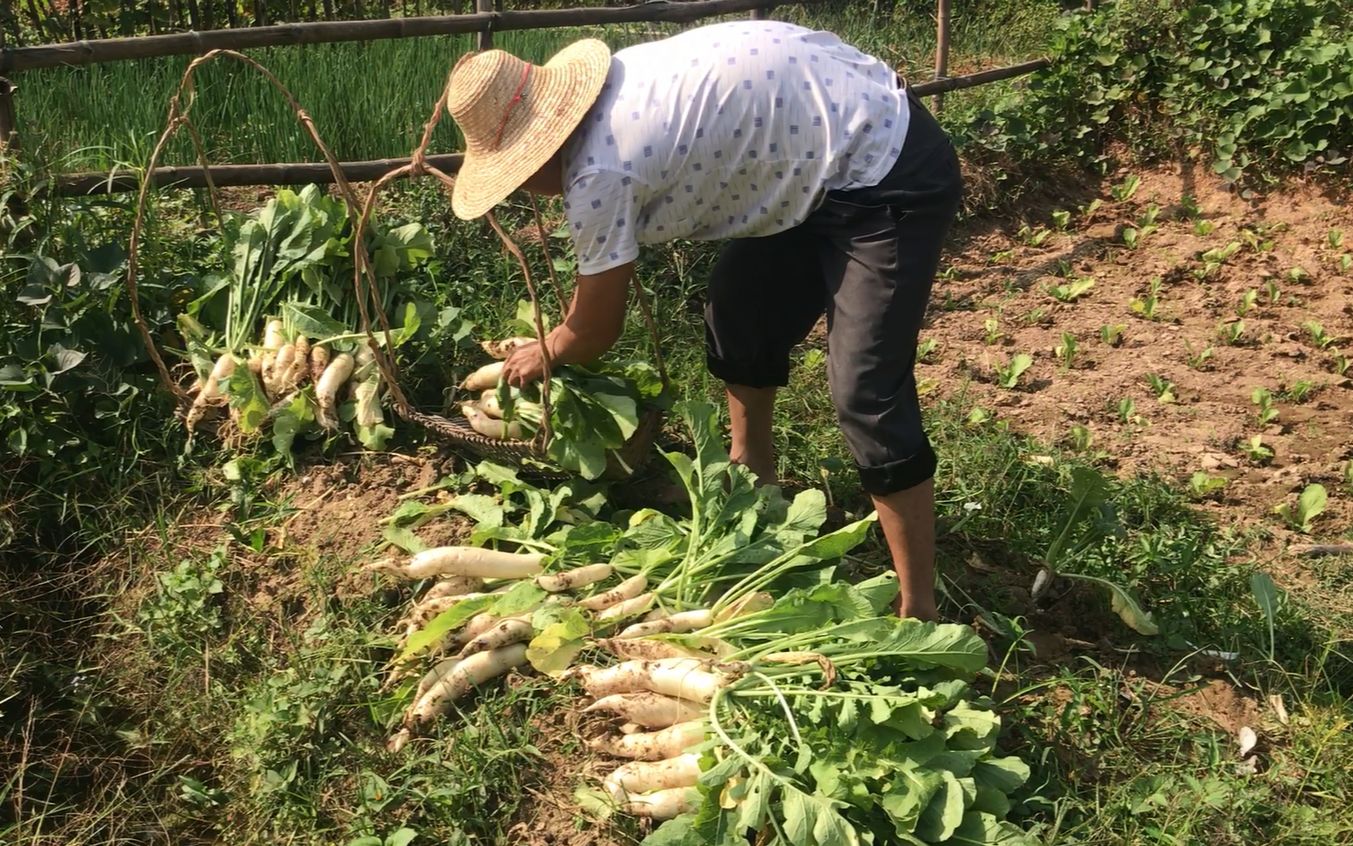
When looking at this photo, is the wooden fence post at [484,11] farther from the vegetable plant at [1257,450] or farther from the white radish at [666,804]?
the white radish at [666,804]

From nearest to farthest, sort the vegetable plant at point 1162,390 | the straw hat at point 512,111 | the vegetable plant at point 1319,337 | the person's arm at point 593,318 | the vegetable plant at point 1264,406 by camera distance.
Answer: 1. the straw hat at point 512,111
2. the person's arm at point 593,318
3. the vegetable plant at point 1264,406
4. the vegetable plant at point 1162,390
5. the vegetable plant at point 1319,337

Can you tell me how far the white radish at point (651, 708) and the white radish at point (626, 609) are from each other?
0.69ft

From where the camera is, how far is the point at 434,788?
2.34m

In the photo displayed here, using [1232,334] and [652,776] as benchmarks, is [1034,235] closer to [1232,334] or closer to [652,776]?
[1232,334]

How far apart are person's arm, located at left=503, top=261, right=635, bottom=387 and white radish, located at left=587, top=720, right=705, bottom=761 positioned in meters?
0.85

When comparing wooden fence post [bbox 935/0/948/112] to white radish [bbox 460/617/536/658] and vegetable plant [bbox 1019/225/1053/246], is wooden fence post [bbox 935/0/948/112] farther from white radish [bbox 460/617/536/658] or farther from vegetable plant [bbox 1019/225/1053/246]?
white radish [bbox 460/617/536/658]

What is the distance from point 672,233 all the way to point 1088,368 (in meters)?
2.44

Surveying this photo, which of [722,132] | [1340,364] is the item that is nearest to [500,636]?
[722,132]

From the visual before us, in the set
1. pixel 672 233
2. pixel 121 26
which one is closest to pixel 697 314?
pixel 672 233

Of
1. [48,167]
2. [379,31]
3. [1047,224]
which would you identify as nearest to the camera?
[48,167]

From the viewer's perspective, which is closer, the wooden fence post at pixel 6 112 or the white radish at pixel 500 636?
the white radish at pixel 500 636

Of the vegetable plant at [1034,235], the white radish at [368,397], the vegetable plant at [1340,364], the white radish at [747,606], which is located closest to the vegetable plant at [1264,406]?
the vegetable plant at [1340,364]

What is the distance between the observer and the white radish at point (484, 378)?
3.20 metres

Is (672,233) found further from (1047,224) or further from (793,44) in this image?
(1047,224)
